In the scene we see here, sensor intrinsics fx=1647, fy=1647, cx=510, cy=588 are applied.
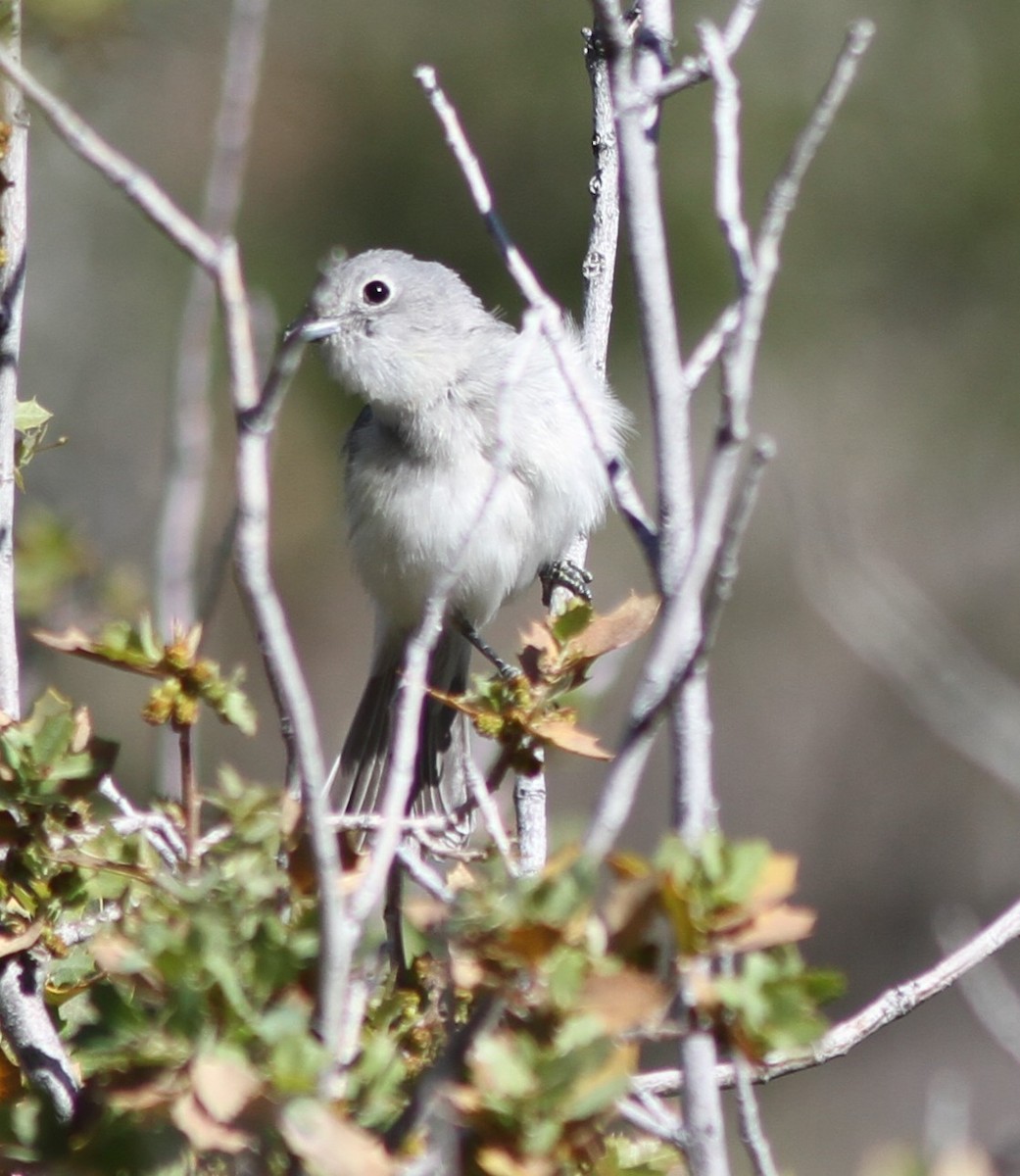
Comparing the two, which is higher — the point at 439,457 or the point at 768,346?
the point at 768,346

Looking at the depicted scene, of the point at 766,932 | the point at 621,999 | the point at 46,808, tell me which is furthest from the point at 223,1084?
the point at 46,808

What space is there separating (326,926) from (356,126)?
749cm

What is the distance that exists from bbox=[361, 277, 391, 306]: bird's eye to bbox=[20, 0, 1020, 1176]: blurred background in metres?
3.02

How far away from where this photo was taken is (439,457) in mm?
4008

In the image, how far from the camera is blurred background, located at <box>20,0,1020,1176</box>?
7.58 meters

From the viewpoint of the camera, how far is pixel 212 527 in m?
7.04

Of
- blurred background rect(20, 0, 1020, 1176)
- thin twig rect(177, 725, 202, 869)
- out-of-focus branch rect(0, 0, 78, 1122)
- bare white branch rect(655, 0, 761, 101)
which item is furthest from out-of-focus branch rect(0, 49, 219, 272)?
blurred background rect(20, 0, 1020, 1176)

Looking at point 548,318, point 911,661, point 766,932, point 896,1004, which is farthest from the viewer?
point 911,661

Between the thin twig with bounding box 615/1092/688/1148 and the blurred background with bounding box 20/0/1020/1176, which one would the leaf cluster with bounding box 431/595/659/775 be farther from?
the blurred background with bounding box 20/0/1020/1176

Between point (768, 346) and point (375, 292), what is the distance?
4858 mm

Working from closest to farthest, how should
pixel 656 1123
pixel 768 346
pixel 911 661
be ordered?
1. pixel 656 1123
2. pixel 911 661
3. pixel 768 346

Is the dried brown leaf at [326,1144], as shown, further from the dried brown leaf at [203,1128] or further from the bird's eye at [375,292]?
the bird's eye at [375,292]

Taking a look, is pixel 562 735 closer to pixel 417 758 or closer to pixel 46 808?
pixel 46 808

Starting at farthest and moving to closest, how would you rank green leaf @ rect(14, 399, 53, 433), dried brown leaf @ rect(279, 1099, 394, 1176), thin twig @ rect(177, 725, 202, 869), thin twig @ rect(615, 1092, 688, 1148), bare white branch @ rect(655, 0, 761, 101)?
green leaf @ rect(14, 399, 53, 433) < bare white branch @ rect(655, 0, 761, 101) < thin twig @ rect(177, 725, 202, 869) < thin twig @ rect(615, 1092, 688, 1148) < dried brown leaf @ rect(279, 1099, 394, 1176)
